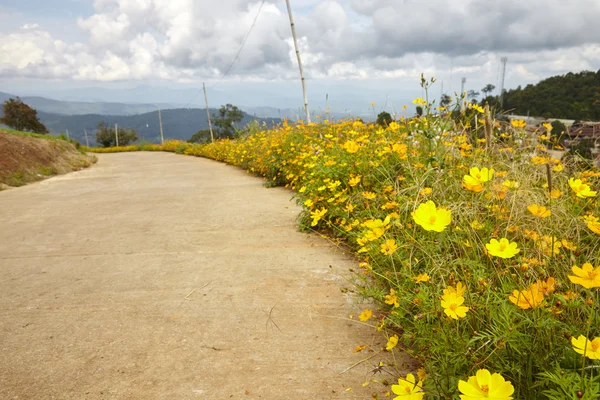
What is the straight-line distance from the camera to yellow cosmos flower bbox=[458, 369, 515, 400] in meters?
0.83

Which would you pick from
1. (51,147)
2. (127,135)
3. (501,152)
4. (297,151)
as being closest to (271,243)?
(501,152)

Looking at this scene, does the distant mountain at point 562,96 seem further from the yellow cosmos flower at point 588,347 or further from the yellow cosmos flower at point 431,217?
the yellow cosmos flower at point 588,347

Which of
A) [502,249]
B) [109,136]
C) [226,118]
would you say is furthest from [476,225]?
[109,136]

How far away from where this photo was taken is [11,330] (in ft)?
6.07

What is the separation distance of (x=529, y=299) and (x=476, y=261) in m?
0.45

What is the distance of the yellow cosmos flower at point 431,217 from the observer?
122 cm

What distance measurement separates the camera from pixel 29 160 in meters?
7.98

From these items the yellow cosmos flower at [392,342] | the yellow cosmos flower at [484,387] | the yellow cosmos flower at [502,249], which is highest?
the yellow cosmos flower at [502,249]

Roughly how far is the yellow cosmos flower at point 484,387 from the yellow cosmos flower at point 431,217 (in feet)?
1.53

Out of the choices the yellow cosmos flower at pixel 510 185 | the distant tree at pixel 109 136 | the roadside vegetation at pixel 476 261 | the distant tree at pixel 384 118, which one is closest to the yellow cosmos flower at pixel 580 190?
the roadside vegetation at pixel 476 261

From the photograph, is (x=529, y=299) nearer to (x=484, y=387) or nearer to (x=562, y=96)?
(x=484, y=387)

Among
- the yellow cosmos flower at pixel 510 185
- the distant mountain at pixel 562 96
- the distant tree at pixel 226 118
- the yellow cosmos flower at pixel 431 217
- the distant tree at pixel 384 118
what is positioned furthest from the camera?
the distant tree at pixel 226 118

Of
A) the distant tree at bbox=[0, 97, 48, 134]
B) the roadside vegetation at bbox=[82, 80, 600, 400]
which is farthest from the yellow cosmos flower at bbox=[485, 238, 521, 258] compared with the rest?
the distant tree at bbox=[0, 97, 48, 134]

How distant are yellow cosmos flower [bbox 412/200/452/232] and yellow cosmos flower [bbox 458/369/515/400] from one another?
0.47 meters
